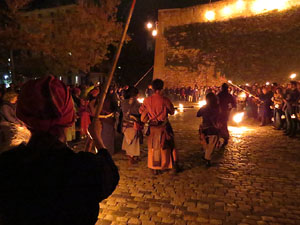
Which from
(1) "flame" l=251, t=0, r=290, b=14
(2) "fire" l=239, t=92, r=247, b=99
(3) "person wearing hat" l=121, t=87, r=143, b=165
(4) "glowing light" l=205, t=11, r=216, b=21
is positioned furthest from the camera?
(4) "glowing light" l=205, t=11, r=216, b=21

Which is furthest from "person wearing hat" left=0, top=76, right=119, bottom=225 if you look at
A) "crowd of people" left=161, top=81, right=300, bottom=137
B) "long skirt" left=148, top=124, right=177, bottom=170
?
"crowd of people" left=161, top=81, right=300, bottom=137

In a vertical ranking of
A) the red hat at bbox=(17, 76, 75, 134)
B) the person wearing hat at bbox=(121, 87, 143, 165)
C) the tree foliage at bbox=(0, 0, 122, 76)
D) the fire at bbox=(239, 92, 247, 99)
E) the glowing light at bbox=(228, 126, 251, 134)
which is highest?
the tree foliage at bbox=(0, 0, 122, 76)

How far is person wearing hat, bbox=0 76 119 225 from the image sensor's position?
1.41 metres

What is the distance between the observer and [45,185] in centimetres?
141

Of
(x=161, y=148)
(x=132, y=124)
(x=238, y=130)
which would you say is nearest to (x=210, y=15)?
(x=238, y=130)

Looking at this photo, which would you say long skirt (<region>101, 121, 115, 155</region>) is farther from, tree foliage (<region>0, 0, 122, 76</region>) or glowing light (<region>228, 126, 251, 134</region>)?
tree foliage (<region>0, 0, 122, 76</region>)

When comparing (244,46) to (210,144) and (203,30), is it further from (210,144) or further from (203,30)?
(210,144)

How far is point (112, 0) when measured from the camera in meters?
20.6

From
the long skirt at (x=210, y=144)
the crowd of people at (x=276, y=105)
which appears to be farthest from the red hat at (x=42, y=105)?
the crowd of people at (x=276, y=105)

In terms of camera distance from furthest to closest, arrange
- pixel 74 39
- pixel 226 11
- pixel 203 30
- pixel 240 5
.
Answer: pixel 203 30 < pixel 226 11 < pixel 240 5 < pixel 74 39

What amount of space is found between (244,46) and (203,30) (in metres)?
5.84

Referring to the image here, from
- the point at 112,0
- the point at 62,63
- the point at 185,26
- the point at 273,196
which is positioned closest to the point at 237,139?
the point at 273,196

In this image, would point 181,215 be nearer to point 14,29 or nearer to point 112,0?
point 14,29

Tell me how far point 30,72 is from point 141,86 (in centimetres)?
2126
